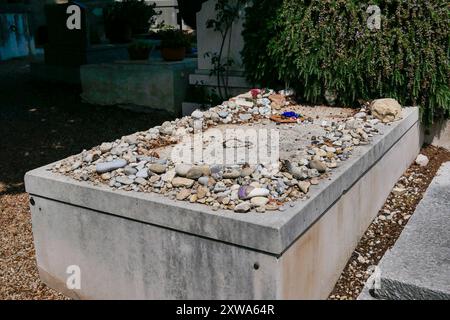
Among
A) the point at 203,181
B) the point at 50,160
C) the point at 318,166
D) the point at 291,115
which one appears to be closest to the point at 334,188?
the point at 318,166

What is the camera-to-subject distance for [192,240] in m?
3.08

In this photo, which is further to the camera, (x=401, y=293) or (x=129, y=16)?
(x=129, y=16)

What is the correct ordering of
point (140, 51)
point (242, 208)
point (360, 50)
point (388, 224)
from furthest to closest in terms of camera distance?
point (140, 51), point (360, 50), point (388, 224), point (242, 208)

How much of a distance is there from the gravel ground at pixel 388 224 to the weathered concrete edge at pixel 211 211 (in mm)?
606

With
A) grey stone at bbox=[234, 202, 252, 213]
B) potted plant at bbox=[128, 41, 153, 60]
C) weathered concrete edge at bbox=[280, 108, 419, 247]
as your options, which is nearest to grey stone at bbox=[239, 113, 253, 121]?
weathered concrete edge at bbox=[280, 108, 419, 247]

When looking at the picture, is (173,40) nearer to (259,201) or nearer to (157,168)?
(157,168)

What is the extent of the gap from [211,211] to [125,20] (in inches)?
445

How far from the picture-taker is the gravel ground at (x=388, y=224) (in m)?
3.74

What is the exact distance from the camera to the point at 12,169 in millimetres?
6352

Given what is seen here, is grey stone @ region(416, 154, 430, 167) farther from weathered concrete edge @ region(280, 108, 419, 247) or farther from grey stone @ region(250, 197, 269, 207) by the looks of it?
grey stone @ region(250, 197, 269, 207)

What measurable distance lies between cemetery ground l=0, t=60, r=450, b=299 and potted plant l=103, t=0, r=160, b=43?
242cm

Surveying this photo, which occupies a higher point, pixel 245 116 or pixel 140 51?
pixel 140 51

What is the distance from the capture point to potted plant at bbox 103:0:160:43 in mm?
13141

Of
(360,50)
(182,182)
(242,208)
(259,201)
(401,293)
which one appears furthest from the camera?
(360,50)
